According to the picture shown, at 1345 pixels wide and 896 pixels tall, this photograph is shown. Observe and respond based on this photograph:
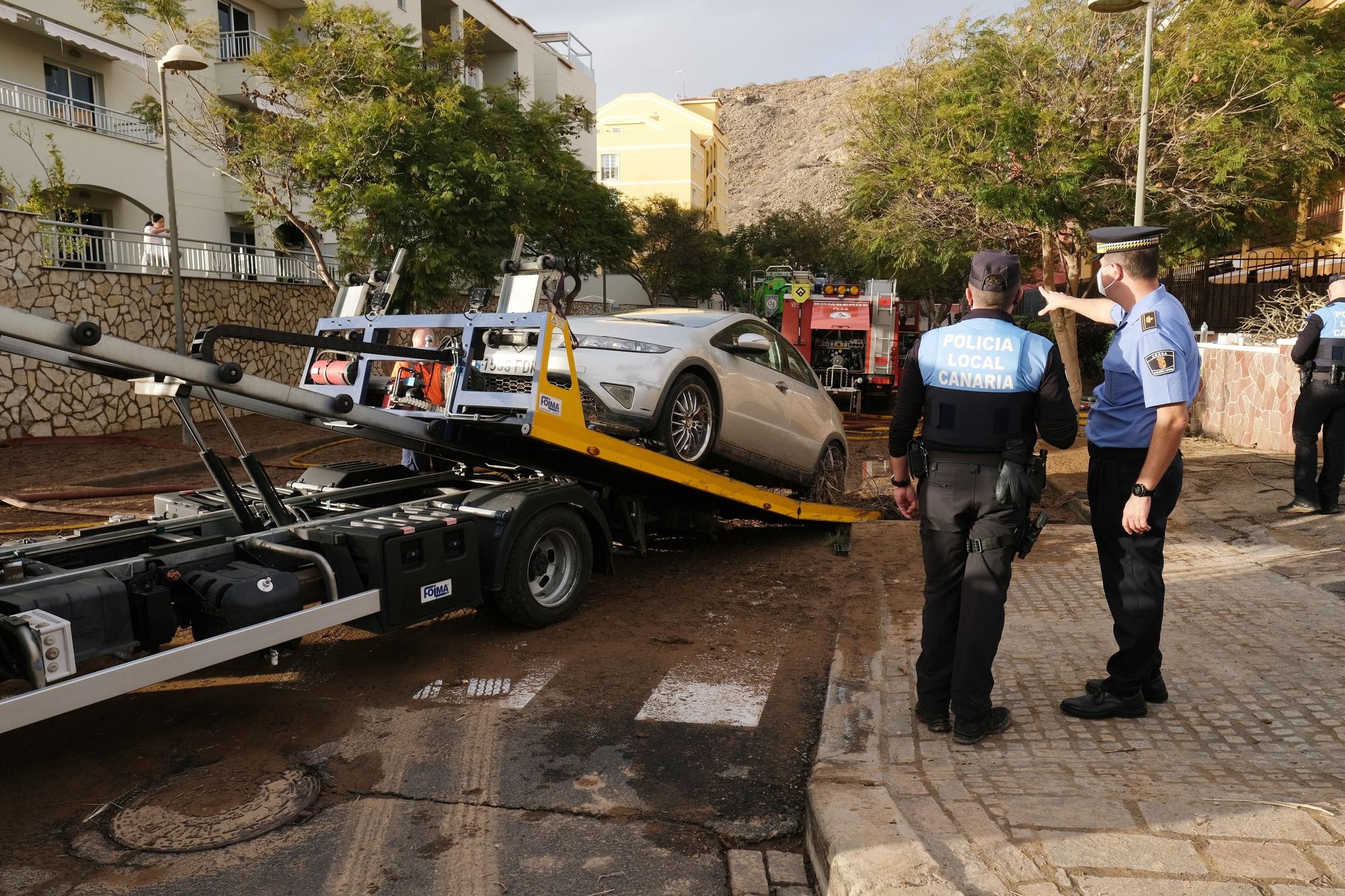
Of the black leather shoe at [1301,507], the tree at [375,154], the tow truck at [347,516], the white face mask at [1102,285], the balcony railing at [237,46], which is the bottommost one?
the black leather shoe at [1301,507]

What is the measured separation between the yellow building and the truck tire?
7044cm

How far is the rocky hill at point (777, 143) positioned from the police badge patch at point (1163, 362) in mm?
110030

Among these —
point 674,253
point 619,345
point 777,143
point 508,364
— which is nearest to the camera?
point 508,364

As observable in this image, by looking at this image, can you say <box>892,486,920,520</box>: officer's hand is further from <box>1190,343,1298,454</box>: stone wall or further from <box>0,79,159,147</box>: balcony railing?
<box>0,79,159,147</box>: balcony railing

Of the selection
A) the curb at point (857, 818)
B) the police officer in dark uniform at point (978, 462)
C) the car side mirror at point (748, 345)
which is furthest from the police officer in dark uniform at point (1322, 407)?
the curb at point (857, 818)

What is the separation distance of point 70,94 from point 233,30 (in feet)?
15.9

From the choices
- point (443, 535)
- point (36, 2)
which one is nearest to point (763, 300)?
point (36, 2)

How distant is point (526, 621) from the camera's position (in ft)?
19.0

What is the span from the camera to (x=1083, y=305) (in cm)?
455

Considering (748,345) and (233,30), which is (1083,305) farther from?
(233,30)

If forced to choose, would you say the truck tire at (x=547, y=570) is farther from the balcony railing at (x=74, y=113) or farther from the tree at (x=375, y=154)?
the balcony railing at (x=74, y=113)

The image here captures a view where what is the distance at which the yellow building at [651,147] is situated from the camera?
76375 millimetres

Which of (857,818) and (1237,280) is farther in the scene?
(1237,280)

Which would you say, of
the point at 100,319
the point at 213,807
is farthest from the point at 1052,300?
the point at 100,319
